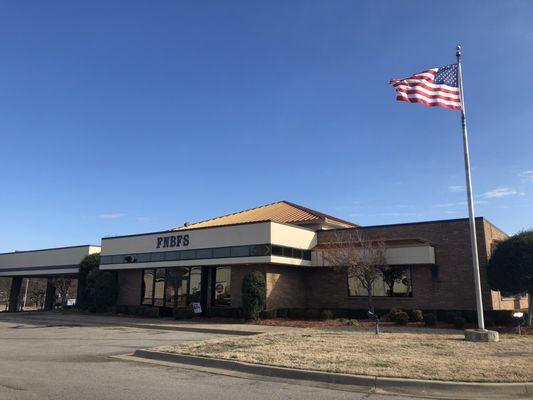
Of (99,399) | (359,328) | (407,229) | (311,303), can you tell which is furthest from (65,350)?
(407,229)

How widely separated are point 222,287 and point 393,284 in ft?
31.4

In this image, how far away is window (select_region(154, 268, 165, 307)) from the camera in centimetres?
3014

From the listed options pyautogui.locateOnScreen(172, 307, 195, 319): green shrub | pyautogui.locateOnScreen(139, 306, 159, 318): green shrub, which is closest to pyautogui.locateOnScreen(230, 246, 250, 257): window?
pyautogui.locateOnScreen(172, 307, 195, 319): green shrub

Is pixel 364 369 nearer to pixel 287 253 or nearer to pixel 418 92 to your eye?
pixel 418 92

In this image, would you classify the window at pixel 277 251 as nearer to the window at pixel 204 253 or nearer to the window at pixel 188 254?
the window at pixel 204 253

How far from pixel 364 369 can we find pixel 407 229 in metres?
17.2

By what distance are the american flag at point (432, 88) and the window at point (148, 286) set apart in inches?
818

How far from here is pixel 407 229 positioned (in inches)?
1013

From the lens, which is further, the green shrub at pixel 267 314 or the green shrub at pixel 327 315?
the green shrub at pixel 267 314

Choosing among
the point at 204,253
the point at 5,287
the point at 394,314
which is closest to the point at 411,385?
the point at 394,314

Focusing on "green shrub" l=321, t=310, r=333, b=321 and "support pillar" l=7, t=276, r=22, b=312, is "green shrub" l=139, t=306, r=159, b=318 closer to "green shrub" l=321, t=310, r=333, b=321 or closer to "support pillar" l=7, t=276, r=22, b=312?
"green shrub" l=321, t=310, r=333, b=321

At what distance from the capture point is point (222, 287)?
2758cm

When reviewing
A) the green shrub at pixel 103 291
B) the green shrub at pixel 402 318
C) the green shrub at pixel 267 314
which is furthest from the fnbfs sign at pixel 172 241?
the green shrub at pixel 402 318

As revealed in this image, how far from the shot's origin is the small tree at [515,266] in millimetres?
19281
